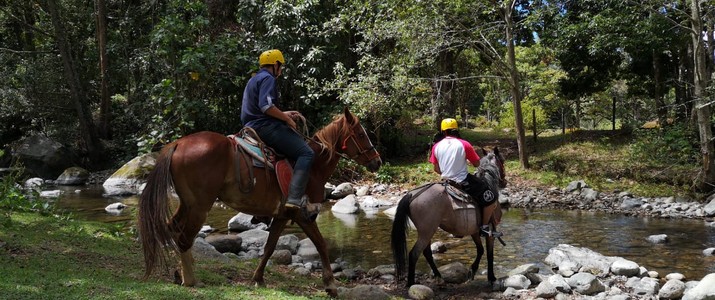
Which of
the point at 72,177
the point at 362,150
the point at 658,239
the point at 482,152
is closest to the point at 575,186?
the point at 658,239

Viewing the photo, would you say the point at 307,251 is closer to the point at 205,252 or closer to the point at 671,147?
the point at 205,252

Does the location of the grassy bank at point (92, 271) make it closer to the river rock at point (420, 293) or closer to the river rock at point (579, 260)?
the river rock at point (420, 293)

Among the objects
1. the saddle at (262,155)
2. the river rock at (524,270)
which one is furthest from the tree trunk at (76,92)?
the river rock at (524,270)

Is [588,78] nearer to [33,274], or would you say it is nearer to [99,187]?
[99,187]

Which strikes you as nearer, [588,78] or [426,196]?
[426,196]

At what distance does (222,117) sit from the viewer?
23891 mm

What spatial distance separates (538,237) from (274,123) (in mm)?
7262

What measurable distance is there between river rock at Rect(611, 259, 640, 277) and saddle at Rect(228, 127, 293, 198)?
5391mm

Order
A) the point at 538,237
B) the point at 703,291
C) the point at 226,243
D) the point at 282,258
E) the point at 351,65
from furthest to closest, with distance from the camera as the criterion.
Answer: the point at 351,65, the point at 538,237, the point at 226,243, the point at 282,258, the point at 703,291

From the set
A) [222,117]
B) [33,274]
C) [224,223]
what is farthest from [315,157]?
[222,117]

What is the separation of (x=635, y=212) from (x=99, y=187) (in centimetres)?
1850

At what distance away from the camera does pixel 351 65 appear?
77.9 feet

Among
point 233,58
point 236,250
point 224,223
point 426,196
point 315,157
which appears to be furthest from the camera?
point 233,58

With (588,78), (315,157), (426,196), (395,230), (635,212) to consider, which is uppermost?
(588,78)
